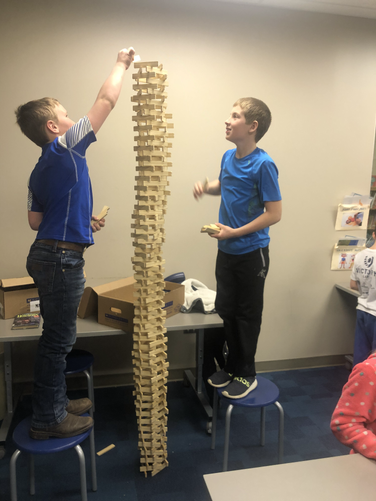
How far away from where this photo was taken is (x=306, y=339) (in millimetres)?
3428

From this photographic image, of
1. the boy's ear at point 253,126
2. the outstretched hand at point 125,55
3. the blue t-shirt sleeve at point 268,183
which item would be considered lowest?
the blue t-shirt sleeve at point 268,183

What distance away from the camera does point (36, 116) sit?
5.48ft

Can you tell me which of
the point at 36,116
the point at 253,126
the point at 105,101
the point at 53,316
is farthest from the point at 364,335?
the point at 36,116

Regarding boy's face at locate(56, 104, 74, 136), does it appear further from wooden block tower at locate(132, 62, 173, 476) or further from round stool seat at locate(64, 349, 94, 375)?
round stool seat at locate(64, 349, 94, 375)

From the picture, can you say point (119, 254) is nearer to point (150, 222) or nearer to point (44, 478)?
point (150, 222)

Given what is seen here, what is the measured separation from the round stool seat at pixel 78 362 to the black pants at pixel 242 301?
86 centimetres

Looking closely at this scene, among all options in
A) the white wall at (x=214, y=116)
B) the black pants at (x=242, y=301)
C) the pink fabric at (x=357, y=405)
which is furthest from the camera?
the white wall at (x=214, y=116)

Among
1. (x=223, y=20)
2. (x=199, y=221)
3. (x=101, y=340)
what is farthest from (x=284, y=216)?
(x=101, y=340)

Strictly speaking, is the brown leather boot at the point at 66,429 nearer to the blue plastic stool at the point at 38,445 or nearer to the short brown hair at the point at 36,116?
the blue plastic stool at the point at 38,445

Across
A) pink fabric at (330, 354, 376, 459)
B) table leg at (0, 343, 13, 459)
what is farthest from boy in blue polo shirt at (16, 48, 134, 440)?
pink fabric at (330, 354, 376, 459)

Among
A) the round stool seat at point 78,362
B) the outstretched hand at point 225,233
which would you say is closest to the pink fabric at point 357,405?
the outstretched hand at point 225,233

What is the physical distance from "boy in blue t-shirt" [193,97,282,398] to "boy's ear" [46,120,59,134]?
847 millimetres

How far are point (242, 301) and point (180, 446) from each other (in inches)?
41.0

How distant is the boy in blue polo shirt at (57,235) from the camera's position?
63.6 inches
